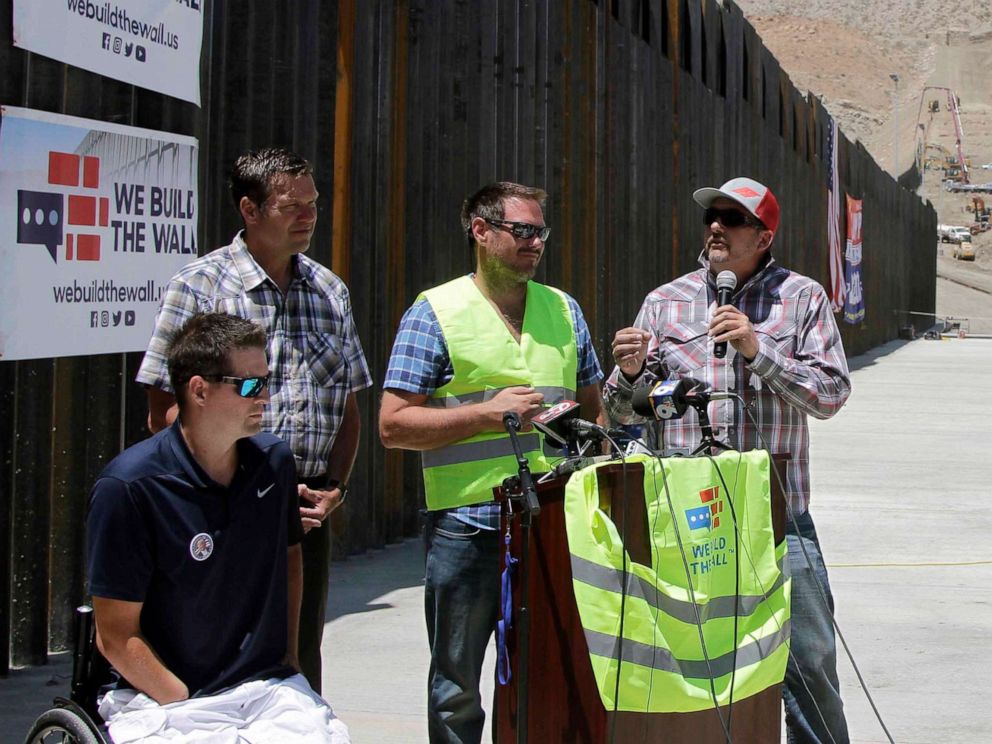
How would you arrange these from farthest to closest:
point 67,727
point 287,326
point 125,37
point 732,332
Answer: point 125,37
point 287,326
point 732,332
point 67,727

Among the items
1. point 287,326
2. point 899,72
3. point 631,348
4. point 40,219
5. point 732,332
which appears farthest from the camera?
point 899,72

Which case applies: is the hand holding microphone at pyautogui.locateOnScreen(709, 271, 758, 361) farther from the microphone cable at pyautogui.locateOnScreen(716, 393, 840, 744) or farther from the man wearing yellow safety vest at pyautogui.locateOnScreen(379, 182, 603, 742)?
the man wearing yellow safety vest at pyautogui.locateOnScreen(379, 182, 603, 742)

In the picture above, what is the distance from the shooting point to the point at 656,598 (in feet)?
11.8

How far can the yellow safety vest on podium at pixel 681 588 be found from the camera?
3557 millimetres

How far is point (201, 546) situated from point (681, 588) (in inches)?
45.0

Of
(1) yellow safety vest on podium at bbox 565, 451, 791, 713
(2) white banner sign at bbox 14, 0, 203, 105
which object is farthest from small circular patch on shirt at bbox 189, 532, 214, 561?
(2) white banner sign at bbox 14, 0, 203, 105

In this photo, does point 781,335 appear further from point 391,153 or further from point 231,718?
point 391,153

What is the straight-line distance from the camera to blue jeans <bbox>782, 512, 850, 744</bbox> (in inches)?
171

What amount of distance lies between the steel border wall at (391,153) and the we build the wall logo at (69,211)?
0.90 ft

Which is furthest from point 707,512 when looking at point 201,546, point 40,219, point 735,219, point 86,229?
point 86,229

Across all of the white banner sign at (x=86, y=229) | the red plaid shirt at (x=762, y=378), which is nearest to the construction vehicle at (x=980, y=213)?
the white banner sign at (x=86, y=229)

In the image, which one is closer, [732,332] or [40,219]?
[732,332]

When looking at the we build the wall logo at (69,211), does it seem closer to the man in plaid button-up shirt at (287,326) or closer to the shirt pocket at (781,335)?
the man in plaid button-up shirt at (287,326)

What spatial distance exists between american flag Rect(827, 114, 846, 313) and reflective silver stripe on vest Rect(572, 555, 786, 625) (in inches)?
1136
